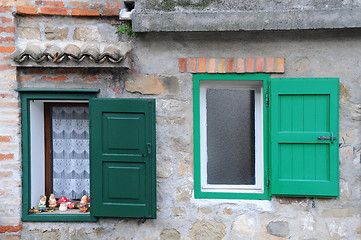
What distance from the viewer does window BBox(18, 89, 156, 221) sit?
4.51 meters

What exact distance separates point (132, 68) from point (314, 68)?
6.30 ft

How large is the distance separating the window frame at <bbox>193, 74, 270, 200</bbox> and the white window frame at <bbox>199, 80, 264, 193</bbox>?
0.08 m

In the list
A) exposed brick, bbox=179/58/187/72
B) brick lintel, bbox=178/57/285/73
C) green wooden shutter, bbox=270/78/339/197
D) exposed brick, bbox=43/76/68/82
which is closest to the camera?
green wooden shutter, bbox=270/78/339/197

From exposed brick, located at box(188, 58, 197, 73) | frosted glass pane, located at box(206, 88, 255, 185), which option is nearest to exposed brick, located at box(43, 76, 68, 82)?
exposed brick, located at box(188, 58, 197, 73)

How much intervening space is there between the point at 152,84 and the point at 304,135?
5.50 ft

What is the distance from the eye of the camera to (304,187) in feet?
14.7

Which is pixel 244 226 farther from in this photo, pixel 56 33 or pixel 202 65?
pixel 56 33

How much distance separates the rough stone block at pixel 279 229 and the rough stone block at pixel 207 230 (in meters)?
0.50

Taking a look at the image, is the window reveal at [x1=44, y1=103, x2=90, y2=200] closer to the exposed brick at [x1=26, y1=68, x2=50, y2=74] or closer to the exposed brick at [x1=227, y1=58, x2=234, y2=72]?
the exposed brick at [x1=26, y1=68, x2=50, y2=74]

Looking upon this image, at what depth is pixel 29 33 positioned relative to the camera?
4734 millimetres

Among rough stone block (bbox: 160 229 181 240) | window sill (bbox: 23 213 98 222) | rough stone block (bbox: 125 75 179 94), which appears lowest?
rough stone block (bbox: 160 229 181 240)

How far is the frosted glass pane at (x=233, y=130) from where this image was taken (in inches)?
191

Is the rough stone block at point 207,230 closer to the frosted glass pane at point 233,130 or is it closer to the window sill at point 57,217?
the frosted glass pane at point 233,130

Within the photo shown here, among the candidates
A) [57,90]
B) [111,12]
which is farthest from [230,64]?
[57,90]
